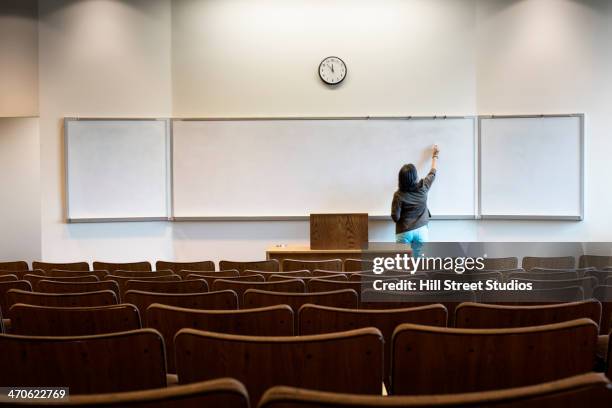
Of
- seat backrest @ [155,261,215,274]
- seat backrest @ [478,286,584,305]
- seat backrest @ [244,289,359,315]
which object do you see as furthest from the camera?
seat backrest @ [155,261,215,274]

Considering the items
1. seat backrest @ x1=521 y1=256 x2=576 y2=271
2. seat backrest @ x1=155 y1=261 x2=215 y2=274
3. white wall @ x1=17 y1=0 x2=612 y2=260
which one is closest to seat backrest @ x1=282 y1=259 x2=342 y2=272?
seat backrest @ x1=155 y1=261 x2=215 y2=274

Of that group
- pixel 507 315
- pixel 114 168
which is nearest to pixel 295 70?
pixel 114 168

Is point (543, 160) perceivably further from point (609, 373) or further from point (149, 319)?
point (149, 319)

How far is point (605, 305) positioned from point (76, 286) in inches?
137

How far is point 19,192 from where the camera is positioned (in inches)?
316

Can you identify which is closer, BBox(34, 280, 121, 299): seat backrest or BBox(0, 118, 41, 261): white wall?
BBox(34, 280, 121, 299): seat backrest

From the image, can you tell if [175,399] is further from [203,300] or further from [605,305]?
[605,305]

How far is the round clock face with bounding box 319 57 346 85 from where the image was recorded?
6457 mm

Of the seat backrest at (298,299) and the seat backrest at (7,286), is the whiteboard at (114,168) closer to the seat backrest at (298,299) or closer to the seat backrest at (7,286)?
the seat backrest at (7,286)

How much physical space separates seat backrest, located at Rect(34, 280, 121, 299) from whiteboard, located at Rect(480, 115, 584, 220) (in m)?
5.54

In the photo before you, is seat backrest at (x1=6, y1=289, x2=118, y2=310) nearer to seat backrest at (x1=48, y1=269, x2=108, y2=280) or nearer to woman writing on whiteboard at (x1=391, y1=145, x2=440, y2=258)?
seat backrest at (x1=48, y1=269, x2=108, y2=280)

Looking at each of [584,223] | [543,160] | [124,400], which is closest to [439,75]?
[543,160]

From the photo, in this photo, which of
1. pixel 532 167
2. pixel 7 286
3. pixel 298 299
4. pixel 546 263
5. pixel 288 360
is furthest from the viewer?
pixel 532 167

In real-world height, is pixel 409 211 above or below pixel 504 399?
above
